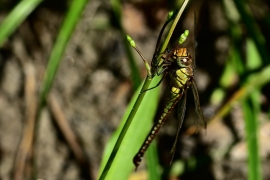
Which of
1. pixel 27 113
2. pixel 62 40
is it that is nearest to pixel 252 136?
pixel 62 40

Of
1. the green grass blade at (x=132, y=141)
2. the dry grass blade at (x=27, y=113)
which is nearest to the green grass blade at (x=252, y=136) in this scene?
the green grass blade at (x=132, y=141)

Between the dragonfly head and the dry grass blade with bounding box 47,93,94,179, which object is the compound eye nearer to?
the dragonfly head

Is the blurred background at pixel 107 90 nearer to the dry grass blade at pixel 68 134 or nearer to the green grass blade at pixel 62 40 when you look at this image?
the dry grass blade at pixel 68 134

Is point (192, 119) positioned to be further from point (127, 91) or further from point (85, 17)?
point (85, 17)

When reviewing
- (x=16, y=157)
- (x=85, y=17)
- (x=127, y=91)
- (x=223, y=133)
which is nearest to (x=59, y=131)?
(x=16, y=157)

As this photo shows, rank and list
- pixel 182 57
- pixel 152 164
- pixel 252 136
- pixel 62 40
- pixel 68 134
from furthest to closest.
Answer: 1. pixel 68 134
2. pixel 62 40
3. pixel 252 136
4. pixel 152 164
5. pixel 182 57

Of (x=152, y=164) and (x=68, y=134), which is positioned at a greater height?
(x=152, y=164)

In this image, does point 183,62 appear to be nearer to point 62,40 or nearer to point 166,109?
point 166,109
